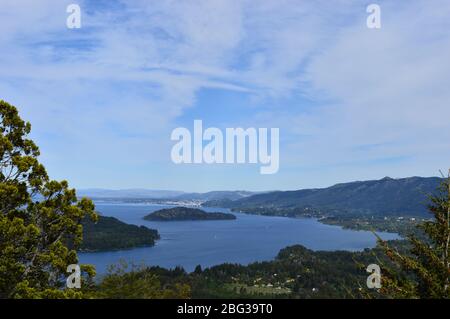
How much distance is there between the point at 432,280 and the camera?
12023 mm

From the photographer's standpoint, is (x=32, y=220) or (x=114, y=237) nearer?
(x=32, y=220)

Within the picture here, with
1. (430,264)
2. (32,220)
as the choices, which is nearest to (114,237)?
(32,220)

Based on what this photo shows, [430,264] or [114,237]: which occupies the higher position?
[430,264]

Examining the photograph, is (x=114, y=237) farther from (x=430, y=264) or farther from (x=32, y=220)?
(x=430, y=264)

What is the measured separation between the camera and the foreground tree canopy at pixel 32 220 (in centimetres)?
1356

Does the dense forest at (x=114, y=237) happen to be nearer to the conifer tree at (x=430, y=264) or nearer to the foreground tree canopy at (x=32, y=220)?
the foreground tree canopy at (x=32, y=220)

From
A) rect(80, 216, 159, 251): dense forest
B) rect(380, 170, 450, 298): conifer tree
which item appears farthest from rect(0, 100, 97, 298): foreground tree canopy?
rect(80, 216, 159, 251): dense forest

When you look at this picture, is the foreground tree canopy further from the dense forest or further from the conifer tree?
the dense forest

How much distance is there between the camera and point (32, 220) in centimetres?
1493

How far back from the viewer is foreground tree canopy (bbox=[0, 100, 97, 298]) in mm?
13562

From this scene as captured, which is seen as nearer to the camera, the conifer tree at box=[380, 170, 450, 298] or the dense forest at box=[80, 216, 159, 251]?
the conifer tree at box=[380, 170, 450, 298]
